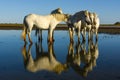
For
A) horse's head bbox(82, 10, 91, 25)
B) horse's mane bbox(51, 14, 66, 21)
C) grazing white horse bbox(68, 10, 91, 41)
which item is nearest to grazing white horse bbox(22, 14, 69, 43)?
horse's mane bbox(51, 14, 66, 21)

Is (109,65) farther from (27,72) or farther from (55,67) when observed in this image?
(27,72)

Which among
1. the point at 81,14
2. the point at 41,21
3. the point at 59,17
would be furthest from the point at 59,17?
the point at 81,14

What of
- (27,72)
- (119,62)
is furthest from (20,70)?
(119,62)

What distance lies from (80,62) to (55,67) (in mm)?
1426

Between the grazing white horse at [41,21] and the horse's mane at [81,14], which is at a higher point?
the horse's mane at [81,14]

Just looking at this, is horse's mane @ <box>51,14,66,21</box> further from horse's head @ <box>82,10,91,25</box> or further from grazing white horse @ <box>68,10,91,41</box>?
horse's head @ <box>82,10,91,25</box>

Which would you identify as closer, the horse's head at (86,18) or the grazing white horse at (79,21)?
the horse's head at (86,18)

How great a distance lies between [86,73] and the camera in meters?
8.95

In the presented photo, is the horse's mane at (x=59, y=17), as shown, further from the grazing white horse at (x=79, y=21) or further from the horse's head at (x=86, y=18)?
the horse's head at (x=86, y=18)

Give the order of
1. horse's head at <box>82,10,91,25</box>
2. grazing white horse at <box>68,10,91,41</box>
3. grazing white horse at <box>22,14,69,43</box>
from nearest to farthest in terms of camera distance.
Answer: horse's head at <box>82,10,91,25</box>, grazing white horse at <box>68,10,91,41</box>, grazing white horse at <box>22,14,69,43</box>

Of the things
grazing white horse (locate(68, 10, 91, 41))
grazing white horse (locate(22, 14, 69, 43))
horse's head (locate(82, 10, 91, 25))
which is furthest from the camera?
grazing white horse (locate(22, 14, 69, 43))

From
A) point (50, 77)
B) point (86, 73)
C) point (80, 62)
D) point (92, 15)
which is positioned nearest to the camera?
point (50, 77)

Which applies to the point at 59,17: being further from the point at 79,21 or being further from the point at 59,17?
the point at 79,21

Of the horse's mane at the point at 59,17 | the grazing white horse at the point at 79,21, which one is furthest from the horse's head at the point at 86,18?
the horse's mane at the point at 59,17
